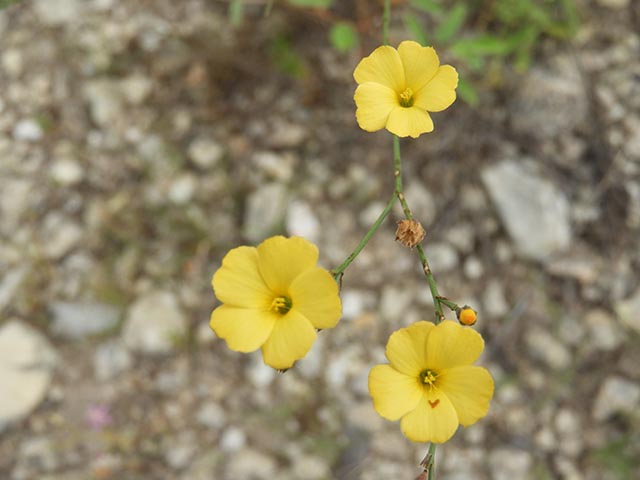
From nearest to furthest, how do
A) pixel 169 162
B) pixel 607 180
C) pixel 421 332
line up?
pixel 421 332 < pixel 607 180 < pixel 169 162

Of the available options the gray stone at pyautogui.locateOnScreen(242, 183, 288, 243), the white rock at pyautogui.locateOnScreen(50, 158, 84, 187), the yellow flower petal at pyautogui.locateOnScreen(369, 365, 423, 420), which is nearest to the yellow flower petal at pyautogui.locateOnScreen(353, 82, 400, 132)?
the yellow flower petal at pyautogui.locateOnScreen(369, 365, 423, 420)

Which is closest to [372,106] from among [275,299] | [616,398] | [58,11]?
[275,299]

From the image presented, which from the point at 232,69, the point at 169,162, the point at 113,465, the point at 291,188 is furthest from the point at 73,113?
the point at 113,465

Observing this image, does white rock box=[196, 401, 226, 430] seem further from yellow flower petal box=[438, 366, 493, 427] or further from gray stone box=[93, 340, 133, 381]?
yellow flower petal box=[438, 366, 493, 427]

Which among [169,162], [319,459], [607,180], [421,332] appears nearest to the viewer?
[421,332]

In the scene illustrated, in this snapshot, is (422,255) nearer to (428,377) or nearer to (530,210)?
(428,377)

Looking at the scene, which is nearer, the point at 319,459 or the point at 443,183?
the point at 319,459

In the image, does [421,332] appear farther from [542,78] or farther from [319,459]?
[542,78]

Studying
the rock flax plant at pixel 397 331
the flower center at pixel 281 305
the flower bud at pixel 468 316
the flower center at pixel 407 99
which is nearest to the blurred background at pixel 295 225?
the flower center at pixel 407 99
